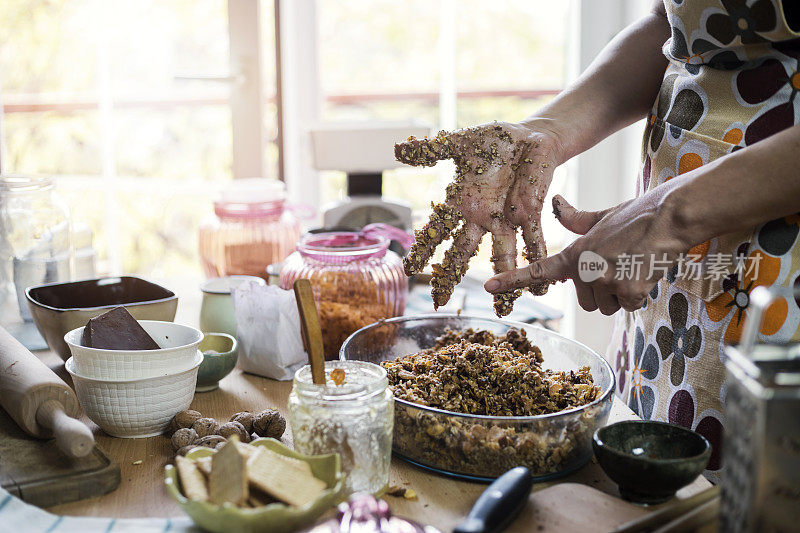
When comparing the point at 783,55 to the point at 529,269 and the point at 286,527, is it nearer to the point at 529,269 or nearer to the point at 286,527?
the point at 529,269

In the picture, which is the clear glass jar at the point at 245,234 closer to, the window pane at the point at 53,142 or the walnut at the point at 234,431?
the walnut at the point at 234,431

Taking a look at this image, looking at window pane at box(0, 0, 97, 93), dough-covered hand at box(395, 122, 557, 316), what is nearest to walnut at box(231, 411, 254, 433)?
dough-covered hand at box(395, 122, 557, 316)

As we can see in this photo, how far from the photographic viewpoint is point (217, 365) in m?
1.16

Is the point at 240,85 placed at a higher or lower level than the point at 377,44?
lower

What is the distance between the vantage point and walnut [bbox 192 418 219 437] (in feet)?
3.14

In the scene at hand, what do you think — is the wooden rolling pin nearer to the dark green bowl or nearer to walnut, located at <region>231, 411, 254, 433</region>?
walnut, located at <region>231, 411, 254, 433</region>

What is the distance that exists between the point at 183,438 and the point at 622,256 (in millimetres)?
601

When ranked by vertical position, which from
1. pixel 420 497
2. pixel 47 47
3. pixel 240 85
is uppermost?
pixel 47 47

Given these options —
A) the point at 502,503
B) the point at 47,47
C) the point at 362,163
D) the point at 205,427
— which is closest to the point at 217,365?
the point at 205,427

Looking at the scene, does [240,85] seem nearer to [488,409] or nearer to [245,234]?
[245,234]

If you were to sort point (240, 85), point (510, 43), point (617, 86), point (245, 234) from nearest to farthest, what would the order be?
point (617, 86), point (245, 234), point (240, 85), point (510, 43)

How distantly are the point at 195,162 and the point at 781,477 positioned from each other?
312 centimetres

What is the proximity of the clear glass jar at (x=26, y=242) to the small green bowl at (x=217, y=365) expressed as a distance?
52cm

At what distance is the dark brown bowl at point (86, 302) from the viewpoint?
118 cm
